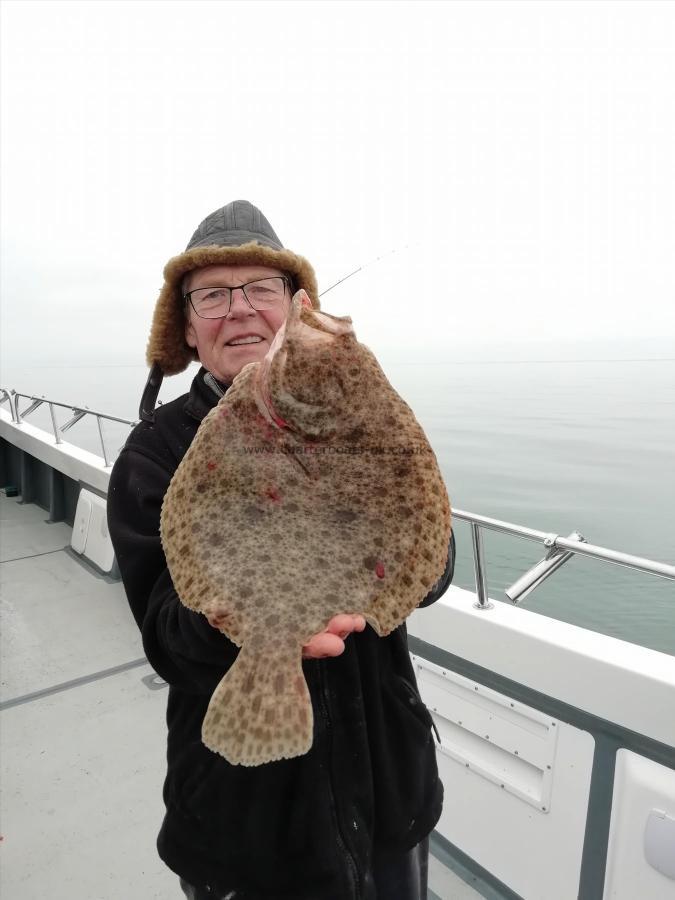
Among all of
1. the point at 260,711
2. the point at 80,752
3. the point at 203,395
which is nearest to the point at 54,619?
the point at 80,752

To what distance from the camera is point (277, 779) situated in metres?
1.53

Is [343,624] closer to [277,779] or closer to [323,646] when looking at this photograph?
[323,646]

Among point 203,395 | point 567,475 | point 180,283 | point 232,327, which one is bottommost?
point 567,475

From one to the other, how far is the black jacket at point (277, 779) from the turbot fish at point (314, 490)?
0.22m

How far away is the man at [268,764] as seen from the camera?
1.48 m

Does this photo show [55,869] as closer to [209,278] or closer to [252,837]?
[252,837]

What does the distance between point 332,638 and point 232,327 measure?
0.96m

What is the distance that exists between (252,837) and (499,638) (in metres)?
1.59

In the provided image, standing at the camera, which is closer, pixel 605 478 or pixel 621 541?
pixel 621 541

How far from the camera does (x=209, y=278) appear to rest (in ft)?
5.76

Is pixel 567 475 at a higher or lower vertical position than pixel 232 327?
lower

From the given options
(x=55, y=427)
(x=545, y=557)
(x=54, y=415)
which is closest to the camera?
(x=545, y=557)

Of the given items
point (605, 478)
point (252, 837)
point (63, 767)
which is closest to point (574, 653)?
point (252, 837)

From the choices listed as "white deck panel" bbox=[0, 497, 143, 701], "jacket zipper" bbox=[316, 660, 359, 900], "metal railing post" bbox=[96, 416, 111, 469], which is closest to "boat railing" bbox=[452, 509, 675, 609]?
"jacket zipper" bbox=[316, 660, 359, 900]
